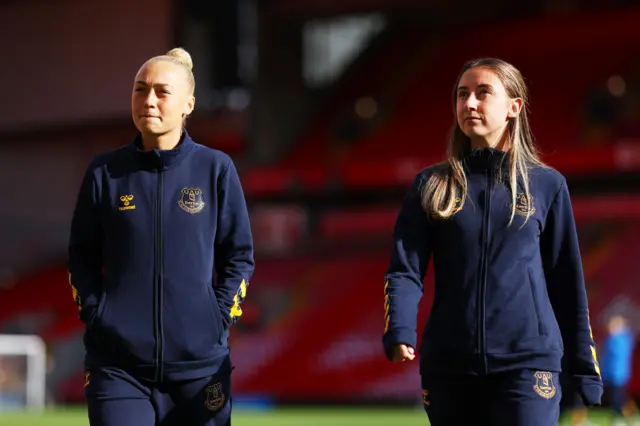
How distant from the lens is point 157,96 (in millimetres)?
5660

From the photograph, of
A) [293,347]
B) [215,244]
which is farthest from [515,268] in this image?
[293,347]

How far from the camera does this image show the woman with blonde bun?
17.9 ft

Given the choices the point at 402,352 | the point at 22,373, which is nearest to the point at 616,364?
the point at 22,373

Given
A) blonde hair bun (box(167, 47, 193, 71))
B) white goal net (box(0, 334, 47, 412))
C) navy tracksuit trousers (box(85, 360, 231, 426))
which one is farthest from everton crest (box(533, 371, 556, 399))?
white goal net (box(0, 334, 47, 412))

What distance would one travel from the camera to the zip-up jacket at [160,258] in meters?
5.48

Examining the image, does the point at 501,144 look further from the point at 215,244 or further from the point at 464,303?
the point at 215,244

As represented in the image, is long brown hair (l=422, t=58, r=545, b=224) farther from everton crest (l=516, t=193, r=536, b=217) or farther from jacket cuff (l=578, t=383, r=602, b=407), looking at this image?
jacket cuff (l=578, t=383, r=602, b=407)

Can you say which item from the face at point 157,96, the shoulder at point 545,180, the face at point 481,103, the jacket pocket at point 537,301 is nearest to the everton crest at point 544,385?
the jacket pocket at point 537,301

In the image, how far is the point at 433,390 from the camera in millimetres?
5422

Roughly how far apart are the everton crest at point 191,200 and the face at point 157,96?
0.27 m

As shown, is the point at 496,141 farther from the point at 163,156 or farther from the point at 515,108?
the point at 163,156

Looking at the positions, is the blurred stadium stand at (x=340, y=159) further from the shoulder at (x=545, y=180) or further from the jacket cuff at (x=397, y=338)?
the jacket cuff at (x=397, y=338)

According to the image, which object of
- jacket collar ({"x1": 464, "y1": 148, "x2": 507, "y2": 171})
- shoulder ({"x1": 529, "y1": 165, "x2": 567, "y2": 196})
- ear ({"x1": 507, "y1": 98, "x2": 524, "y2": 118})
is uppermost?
ear ({"x1": 507, "y1": 98, "x2": 524, "y2": 118})

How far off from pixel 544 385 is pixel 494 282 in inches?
17.9
